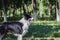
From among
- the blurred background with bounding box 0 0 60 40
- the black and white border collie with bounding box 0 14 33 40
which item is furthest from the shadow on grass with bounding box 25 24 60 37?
the black and white border collie with bounding box 0 14 33 40

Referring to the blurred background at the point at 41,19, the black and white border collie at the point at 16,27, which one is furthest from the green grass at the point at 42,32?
the black and white border collie at the point at 16,27

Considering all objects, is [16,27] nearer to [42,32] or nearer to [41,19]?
[42,32]

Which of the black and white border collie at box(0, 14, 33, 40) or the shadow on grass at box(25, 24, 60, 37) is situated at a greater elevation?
the black and white border collie at box(0, 14, 33, 40)

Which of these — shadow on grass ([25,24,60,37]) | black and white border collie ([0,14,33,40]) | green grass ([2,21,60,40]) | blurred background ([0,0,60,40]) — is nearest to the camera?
black and white border collie ([0,14,33,40])

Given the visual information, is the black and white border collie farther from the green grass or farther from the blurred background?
the blurred background

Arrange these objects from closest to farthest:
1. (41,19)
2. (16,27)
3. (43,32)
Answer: (16,27)
(43,32)
(41,19)

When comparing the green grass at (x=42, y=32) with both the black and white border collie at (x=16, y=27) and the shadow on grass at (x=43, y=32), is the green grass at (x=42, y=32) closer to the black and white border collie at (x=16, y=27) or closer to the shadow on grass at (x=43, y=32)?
the shadow on grass at (x=43, y=32)

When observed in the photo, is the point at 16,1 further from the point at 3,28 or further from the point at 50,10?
the point at 3,28

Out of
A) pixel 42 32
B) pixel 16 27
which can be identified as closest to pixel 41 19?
pixel 42 32

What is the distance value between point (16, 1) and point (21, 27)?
28.2m

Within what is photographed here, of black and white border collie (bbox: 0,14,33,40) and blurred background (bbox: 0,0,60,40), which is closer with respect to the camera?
black and white border collie (bbox: 0,14,33,40)

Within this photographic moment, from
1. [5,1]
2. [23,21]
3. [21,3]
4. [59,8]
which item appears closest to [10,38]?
[23,21]

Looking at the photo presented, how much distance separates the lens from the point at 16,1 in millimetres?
35000

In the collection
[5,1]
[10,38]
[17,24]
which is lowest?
[10,38]
